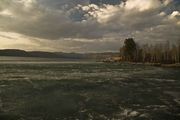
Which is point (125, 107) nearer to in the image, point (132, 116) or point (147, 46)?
point (132, 116)

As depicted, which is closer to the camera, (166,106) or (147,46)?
(166,106)

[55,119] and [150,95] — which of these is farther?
[150,95]

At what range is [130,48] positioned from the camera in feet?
577

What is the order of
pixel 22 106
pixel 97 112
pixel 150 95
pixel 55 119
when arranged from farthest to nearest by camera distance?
pixel 150 95 < pixel 22 106 < pixel 97 112 < pixel 55 119

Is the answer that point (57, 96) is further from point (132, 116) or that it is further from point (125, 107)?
point (132, 116)

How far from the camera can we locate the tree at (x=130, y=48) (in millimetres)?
175712

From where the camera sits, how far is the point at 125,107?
23797 millimetres

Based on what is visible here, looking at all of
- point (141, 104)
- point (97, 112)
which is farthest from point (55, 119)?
point (141, 104)

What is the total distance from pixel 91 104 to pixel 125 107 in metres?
3.51

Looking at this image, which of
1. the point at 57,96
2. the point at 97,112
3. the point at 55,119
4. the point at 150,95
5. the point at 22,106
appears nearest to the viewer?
the point at 55,119

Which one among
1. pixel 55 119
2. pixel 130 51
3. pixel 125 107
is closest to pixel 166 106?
pixel 125 107

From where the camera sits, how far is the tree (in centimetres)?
17571

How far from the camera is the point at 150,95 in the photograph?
31.2 meters

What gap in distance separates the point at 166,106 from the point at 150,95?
22.0ft
